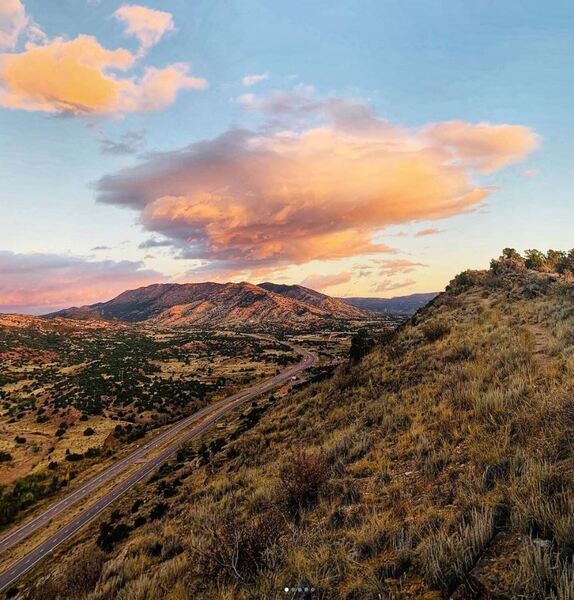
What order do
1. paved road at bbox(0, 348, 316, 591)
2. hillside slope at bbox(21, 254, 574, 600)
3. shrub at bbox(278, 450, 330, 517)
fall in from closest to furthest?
hillside slope at bbox(21, 254, 574, 600) → shrub at bbox(278, 450, 330, 517) → paved road at bbox(0, 348, 316, 591)

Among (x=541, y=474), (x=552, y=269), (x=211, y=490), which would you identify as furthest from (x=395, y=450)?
(x=552, y=269)

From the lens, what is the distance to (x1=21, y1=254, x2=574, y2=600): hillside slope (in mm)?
4922

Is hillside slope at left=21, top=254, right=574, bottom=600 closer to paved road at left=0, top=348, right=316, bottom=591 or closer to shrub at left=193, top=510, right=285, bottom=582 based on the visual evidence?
shrub at left=193, top=510, right=285, bottom=582

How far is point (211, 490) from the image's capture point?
17500 millimetres

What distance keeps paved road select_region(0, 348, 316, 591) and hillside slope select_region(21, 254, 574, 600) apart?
15.4 meters

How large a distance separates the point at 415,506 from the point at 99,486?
41631mm

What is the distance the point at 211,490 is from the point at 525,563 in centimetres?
1608

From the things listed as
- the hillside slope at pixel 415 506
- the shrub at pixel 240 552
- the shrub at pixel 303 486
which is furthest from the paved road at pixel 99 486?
the shrub at pixel 240 552

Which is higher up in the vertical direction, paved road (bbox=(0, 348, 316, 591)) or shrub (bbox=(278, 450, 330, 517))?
shrub (bbox=(278, 450, 330, 517))

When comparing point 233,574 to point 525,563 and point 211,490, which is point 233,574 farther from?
point 211,490

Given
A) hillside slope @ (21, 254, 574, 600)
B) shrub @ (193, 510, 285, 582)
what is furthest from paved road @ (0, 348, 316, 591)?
shrub @ (193, 510, 285, 582)

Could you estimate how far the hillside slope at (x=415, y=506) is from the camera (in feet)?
16.1

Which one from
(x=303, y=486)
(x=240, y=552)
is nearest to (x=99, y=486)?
(x=303, y=486)

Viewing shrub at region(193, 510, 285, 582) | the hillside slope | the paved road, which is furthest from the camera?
the paved road
